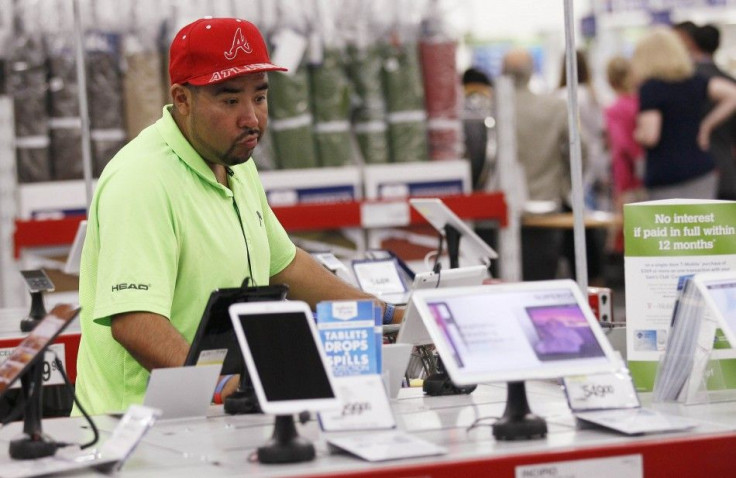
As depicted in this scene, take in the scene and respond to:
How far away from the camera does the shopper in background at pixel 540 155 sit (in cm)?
948

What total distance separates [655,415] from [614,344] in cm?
64

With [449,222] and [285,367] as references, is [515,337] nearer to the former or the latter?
[285,367]

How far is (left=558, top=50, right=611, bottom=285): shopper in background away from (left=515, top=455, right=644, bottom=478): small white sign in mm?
7738

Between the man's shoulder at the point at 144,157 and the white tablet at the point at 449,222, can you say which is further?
the white tablet at the point at 449,222

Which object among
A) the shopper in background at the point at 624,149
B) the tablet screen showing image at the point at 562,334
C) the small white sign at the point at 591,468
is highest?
the shopper in background at the point at 624,149

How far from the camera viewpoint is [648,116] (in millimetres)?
8594

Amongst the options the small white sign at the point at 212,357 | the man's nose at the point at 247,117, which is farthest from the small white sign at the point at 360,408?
the man's nose at the point at 247,117

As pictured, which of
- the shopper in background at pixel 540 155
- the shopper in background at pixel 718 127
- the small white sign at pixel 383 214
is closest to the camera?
the small white sign at pixel 383 214

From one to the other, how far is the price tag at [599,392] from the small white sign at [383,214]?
4.17m

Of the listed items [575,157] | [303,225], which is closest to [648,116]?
[303,225]

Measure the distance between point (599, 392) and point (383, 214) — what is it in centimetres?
424

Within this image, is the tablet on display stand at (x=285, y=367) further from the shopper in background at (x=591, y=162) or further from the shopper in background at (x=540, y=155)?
the shopper in background at (x=591, y=162)

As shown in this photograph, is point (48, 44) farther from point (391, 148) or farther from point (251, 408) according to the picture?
point (251, 408)

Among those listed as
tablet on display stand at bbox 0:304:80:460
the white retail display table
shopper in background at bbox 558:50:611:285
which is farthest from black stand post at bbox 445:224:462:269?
shopper in background at bbox 558:50:611:285
